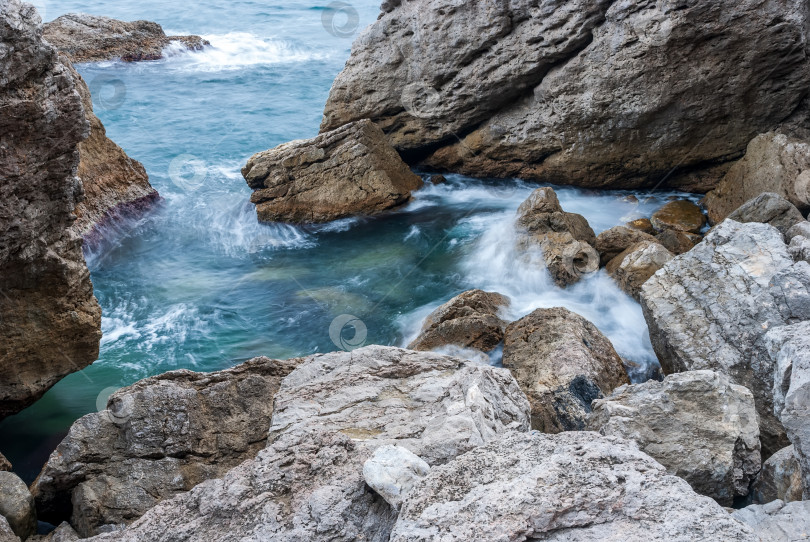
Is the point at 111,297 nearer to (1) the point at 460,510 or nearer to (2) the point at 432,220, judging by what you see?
(2) the point at 432,220

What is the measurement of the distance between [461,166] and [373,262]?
3311 millimetres

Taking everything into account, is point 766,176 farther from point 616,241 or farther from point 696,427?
point 696,427

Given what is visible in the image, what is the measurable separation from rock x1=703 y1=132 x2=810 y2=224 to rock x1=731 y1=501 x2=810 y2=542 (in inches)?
253

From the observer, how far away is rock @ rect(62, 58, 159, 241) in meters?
10.6

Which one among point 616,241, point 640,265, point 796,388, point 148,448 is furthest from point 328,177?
point 796,388

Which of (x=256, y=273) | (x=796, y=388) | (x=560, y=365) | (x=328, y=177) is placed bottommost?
(x=256, y=273)

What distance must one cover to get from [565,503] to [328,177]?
9480 mm

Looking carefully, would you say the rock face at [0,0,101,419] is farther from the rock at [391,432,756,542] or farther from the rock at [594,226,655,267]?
the rock at [594,226,655,267]

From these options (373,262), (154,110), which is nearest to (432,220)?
(373,262)

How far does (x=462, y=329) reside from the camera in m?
7.09

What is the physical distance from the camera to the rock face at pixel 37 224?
187 inches

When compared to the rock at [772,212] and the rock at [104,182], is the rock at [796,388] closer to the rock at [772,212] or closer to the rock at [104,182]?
the rock at [772,212]

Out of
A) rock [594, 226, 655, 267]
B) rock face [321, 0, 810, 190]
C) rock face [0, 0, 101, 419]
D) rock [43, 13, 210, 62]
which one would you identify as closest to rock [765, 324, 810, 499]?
rock face [0, 0, 101, 419]

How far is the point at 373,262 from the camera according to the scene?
10.6 meters
